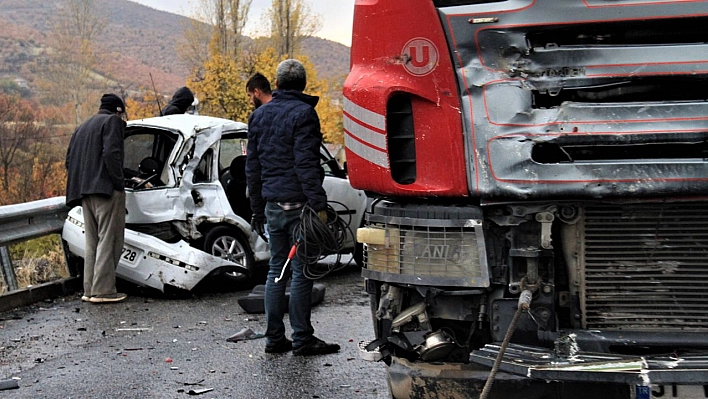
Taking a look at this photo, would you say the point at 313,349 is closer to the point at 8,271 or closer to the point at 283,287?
the point at 283,287

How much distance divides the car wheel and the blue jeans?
10.0ft

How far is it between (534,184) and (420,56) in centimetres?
74

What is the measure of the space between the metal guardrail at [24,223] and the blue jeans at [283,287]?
11.7 ft

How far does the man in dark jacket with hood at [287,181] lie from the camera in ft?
21.7

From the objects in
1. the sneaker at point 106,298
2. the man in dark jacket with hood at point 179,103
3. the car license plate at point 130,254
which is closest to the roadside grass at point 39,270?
the sneaker at point 106,298

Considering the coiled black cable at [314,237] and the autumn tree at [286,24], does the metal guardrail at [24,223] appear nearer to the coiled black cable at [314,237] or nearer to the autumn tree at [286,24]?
the coiled black cable at [314,237]

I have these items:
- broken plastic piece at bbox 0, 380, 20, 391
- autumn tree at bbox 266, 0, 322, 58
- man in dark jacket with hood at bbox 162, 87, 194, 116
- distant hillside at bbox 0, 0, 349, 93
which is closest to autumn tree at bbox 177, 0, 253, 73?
autumn tree at bbox 266, 0, 322, 58

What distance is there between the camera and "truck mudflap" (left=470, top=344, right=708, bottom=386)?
11.0 ft

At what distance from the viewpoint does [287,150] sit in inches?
265

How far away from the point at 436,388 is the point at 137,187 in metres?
6.69

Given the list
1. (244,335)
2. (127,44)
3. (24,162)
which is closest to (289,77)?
(244,335)

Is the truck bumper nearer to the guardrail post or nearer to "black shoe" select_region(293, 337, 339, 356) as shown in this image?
"black shoe" select_region(293, 337, 339, 356)

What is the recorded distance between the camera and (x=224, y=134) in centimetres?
1035

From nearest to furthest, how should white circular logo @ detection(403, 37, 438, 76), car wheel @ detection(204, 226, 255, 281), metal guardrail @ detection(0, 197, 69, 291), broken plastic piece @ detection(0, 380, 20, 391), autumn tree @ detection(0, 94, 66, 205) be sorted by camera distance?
1. white circular logo @ detection(403, 37, 438, 76)
2. broken plastic piece @ detection(0, 380, 20, 391)
3. metal guardrail @ detection(0, 197, 69, 291)
4. car wheel @ detection(204, 226, 255, 281)
5. autumn tree @ detection(0, 94, 66, 205)
